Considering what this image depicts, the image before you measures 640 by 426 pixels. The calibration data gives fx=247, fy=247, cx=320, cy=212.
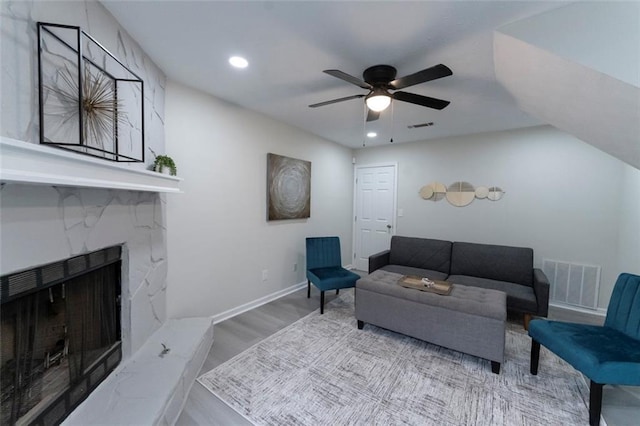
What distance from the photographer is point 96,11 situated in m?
1.46

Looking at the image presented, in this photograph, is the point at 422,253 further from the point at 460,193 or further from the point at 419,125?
the point at 419,125

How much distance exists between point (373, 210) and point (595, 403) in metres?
3.74

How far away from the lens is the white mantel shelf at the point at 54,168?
84 centimetres

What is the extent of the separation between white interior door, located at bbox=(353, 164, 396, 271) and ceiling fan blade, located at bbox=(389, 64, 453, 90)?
2958mm

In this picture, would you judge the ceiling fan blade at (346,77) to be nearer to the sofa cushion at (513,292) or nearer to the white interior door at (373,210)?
the sofa cushion at (513,292)

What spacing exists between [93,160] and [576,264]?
198 inches

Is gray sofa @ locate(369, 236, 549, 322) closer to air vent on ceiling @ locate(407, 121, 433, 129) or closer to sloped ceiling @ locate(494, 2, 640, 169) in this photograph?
sloped ceiling @ locate(494, 2, 640, 169)

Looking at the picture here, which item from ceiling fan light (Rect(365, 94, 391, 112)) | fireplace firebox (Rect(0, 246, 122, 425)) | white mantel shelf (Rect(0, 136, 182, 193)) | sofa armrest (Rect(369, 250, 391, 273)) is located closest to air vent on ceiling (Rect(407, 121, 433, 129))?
ceiling fan light (Rect(365, 94, 391, 112))

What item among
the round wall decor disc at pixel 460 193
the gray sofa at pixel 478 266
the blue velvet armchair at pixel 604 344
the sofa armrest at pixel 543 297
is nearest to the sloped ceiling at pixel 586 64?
the blue velvet armchair at pixel 604 344

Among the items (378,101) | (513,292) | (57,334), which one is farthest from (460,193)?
(57,334)

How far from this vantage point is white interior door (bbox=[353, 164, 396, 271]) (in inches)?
189

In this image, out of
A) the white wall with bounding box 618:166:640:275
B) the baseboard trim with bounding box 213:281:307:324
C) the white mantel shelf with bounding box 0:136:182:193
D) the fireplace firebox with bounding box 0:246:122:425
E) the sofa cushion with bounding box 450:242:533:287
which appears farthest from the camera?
the sofa cushion with bounding box 450:242:533:287

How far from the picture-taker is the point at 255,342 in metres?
2.48

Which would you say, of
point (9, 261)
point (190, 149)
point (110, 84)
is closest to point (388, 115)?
point (190, 149)
